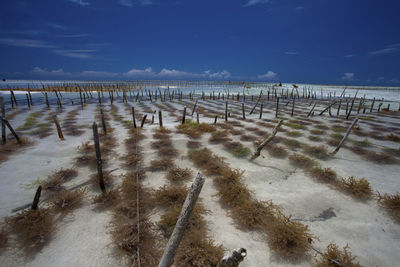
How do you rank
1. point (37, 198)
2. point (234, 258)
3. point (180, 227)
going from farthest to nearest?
point (37, 198), point (180, 227), point (234, 258)

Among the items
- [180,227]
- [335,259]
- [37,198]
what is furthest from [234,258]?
[37,198]

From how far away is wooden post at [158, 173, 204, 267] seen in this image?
220 cm

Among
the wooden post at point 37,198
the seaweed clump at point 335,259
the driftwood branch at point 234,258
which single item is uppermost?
the driftwood branch at point 234,258

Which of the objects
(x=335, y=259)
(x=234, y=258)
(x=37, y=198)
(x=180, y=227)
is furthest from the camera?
(x=37, y=198)

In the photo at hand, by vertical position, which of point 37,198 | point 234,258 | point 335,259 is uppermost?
point 234,258

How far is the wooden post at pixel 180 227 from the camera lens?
220cm

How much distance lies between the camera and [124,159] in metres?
6.84

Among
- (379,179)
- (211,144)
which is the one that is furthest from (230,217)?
(379,179)

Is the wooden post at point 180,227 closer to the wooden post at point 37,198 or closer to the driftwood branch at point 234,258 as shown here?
the driftwood branch at point 234,258

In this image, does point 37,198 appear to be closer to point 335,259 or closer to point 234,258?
point 234,258

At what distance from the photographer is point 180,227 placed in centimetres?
224

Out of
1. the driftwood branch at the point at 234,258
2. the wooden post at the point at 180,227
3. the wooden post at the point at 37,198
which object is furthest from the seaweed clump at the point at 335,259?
the wooden post at the point at 37,198

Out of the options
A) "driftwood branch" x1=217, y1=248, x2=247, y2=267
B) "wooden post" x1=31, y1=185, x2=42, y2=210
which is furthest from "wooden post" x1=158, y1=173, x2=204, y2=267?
"wooden post" x1=31, y1=185, x2=42, y2=210

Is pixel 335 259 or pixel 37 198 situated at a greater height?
pixel 37 198
